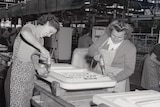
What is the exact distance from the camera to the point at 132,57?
6.57 ft

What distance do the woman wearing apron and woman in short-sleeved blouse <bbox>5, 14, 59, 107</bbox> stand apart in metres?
0.49

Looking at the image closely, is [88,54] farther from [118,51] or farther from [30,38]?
[30,38]

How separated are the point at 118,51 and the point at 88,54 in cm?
56

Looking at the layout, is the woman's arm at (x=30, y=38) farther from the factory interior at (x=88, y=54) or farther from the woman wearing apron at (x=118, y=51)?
the woman wearing apron at (x=118, y=51)

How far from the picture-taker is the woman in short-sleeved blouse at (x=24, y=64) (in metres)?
1.76

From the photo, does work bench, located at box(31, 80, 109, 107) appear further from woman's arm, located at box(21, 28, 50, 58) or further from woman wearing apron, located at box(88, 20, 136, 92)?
woman wearing apron, located at box(88, 20, 136, 92)

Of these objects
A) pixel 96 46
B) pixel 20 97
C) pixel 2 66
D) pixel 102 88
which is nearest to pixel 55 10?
pixel 2 66

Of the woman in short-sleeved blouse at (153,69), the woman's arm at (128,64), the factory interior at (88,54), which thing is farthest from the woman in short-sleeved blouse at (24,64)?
the woman in short-sleeved blouse at (153,69)

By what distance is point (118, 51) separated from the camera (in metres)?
2.05

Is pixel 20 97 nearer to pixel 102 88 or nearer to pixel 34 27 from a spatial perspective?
pixel 34 27

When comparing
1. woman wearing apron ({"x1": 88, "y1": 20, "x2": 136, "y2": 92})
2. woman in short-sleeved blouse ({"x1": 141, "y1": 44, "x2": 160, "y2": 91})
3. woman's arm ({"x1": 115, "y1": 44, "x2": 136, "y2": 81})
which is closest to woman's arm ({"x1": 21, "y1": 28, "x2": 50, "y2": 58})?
woman wearing apron ({"x1": 88, "y1": 20, "x2": 136, "y2": 92})

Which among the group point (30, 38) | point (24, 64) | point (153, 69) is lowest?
point (153, 69)

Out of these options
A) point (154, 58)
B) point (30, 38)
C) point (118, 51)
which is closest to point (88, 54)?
point (118, 51)

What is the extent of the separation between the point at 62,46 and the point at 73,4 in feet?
4.10
